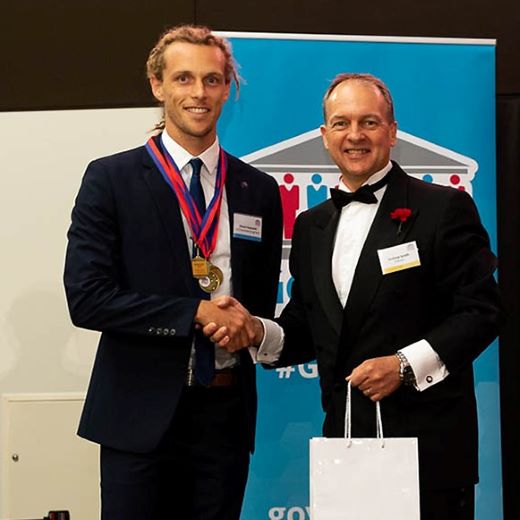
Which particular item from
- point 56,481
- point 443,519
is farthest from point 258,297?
point 56,481

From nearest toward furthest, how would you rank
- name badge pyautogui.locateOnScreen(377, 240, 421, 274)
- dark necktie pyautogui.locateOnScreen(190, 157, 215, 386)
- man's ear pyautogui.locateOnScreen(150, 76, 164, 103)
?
1. name badge pyautogui.locateOnScreen(377, 240, 421, 274)
2. dark necktie pyautogui.locateOnScreen(190, 157, 215, 386)
3. man's ear pyautogui.locateOnScreen(150, 76, 164, 103)

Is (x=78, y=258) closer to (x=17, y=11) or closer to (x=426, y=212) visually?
(x=426, y=212)

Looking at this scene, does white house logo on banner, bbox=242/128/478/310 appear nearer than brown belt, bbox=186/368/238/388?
No

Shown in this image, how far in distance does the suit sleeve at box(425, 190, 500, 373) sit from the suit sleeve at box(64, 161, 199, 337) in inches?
27.3

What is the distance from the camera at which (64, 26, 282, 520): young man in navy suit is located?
9.21 feet

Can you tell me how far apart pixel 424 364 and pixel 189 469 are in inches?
30.2

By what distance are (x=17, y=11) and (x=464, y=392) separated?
290 cm

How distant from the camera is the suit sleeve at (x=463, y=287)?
8.72ft

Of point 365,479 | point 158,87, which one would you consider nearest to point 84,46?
point 158,87

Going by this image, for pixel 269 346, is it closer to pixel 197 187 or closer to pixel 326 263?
pixel 326 263

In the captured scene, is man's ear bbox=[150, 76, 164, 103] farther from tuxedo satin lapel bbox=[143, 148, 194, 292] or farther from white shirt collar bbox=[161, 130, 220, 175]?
tuxedo satin lapel bbox=[143, 148, 194, 292]

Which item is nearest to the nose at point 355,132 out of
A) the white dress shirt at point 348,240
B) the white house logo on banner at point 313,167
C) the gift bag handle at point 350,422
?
the white dress shirt at point 348,240

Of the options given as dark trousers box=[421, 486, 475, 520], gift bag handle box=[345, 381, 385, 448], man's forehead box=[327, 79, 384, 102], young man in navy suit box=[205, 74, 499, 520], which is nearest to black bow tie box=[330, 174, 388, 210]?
young man in navy suit box=[205, 74, 499, 520]

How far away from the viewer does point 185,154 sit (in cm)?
297
